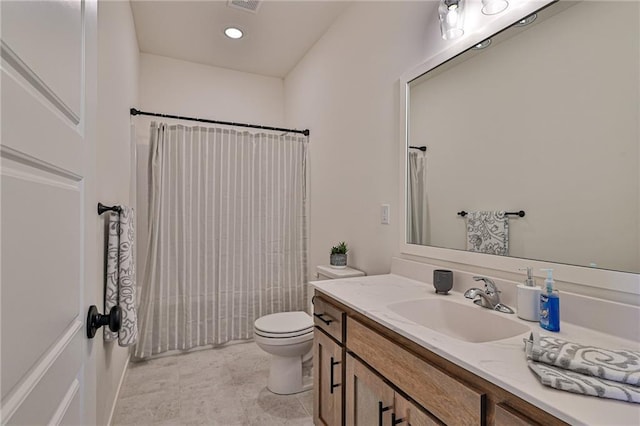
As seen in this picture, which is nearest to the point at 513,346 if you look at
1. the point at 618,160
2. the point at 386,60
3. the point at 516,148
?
the point at 618,160

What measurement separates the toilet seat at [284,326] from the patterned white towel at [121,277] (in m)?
0.77

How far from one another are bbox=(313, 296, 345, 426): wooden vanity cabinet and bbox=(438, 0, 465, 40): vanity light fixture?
1.36m

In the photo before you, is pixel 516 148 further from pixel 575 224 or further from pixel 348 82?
pixel 348 82

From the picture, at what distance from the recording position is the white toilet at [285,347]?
2025 mm

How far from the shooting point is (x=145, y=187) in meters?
2.92

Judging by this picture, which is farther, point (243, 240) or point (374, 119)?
point (243, 240)

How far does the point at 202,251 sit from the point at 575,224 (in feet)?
8.16

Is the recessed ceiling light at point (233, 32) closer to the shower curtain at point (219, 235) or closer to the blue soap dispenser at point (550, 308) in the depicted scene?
the shower curtain at point (219, 235)

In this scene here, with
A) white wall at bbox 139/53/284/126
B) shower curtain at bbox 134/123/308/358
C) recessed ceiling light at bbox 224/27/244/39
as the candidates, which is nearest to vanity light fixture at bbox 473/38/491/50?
shower curtain at bbox 134/123/308/358

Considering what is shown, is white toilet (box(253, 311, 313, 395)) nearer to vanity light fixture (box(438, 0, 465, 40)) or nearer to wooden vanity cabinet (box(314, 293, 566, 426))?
wooden vanity cabinet (box(314, 293, 566, 426))

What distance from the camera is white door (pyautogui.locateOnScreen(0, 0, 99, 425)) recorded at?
1.40 feet

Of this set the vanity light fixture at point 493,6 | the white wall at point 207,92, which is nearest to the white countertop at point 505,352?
the vanity light fixture at point 493,6

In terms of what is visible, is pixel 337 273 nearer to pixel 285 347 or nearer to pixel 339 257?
pixel 339 257

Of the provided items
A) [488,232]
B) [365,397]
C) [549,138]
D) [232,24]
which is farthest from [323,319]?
[232,24]
